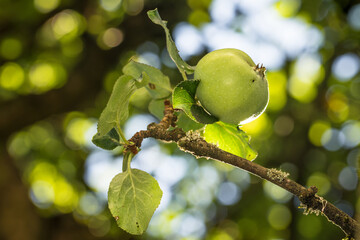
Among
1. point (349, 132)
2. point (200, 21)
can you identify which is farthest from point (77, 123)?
point (349, 132)

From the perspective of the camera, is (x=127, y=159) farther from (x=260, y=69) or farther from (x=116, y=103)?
(x=260, y=69)

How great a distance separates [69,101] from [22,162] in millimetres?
1449

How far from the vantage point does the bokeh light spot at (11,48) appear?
3027mm

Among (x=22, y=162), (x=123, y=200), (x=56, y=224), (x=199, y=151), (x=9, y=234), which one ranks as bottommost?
(x=22, y=162)

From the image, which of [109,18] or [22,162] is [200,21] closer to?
[109,18]

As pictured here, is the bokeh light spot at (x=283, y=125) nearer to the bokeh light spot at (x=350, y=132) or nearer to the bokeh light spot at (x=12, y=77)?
the bokeh light spot at (x=350, y=132)

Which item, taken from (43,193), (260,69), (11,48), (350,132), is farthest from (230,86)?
(43,193)

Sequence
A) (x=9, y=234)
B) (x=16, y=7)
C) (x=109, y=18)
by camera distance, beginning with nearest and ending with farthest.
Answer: (x=9, y=234) → (x=16, y=7) → (x=109, y=18)

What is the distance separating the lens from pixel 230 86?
2.37ft

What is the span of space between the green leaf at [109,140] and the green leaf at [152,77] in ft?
0.50

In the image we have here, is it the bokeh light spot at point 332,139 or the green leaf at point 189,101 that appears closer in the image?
the green leaf at point 189,101

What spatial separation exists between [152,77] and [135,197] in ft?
0.98

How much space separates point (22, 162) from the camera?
3.58 metres

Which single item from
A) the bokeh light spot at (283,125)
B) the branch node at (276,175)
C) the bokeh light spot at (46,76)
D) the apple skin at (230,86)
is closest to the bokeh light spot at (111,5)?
the bokeh light spot at (46,76)
